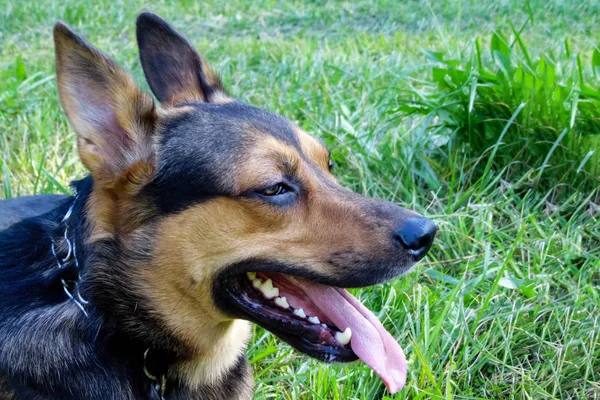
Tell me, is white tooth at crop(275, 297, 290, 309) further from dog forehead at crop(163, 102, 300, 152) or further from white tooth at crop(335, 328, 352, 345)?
dog forehead at crop(163, 102, 300, 152)

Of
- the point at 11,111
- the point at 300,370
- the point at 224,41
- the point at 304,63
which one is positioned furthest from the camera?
the point at 224,41

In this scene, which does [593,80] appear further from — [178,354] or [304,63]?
[178,354]

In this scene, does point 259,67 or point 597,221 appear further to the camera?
point 259,67

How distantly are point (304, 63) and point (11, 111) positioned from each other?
2772mm

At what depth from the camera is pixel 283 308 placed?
2.53 metres

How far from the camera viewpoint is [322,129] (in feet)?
15.4

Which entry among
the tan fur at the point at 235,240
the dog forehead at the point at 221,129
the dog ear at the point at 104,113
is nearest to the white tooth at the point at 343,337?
the tan fur at the point at 235,240

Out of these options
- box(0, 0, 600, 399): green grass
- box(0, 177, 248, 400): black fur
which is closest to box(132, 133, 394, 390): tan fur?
box(0, 177, 248, 400): black fur

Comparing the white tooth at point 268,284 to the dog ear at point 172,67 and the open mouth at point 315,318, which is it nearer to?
the open mouth at point 315,318

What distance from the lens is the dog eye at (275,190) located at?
8.13 feet

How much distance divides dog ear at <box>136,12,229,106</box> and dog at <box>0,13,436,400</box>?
2.25ft

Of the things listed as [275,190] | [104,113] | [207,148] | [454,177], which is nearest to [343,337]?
[275,190]

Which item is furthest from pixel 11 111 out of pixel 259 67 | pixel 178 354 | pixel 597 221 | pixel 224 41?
pixel 597 221

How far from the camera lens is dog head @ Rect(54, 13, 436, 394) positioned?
2406 millimetres
